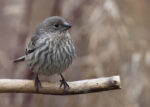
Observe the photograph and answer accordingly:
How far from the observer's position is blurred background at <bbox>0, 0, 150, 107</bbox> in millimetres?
4094

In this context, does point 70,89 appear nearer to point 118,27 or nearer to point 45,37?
point 45,37

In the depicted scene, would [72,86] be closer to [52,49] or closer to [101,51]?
[52,49]

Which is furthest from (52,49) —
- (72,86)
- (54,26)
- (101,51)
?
(101,51)

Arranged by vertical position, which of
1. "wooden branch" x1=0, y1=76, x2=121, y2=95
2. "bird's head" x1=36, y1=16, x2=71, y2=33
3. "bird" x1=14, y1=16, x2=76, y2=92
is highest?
"bird's head" x1=36, y1=16, x2=71, y2=33

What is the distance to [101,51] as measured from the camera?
4320mm

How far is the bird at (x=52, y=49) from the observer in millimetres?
3604

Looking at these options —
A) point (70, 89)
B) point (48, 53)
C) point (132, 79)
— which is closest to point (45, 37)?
point (48, 53)

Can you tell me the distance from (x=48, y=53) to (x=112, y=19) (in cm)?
106

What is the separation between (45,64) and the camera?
11.8 feet

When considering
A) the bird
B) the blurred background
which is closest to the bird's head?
the bird

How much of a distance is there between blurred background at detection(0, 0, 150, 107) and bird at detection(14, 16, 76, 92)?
24.6 inches

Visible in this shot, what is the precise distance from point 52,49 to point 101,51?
0.91 meters

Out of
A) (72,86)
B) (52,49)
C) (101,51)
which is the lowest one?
(72,86)

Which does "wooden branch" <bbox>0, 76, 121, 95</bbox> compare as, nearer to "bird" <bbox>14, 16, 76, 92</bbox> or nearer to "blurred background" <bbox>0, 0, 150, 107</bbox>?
"bird" <bbox>14, 16, 76, 92</bbox>
